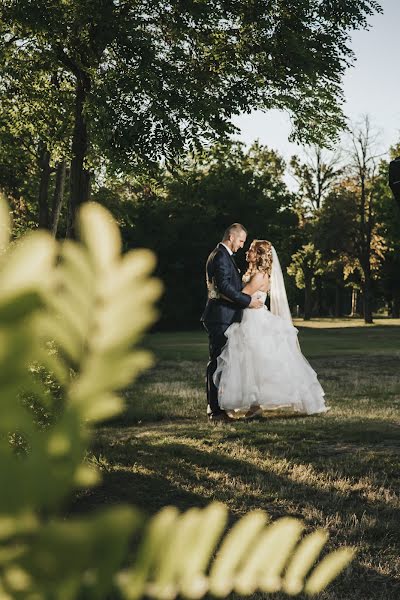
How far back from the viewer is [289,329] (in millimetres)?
11070

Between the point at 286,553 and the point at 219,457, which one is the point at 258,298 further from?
the point at 286,553

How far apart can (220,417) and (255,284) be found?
2.09m

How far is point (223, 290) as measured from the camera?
10422mm

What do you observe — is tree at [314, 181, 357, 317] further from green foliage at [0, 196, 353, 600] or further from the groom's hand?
green foliage at [0, 196, 353, 600]

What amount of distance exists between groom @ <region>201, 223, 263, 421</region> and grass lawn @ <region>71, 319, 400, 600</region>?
524mm

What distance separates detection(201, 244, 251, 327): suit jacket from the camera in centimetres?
1041

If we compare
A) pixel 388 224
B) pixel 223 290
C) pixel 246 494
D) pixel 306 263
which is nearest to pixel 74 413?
pixel 246 494

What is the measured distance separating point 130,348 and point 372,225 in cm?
5258

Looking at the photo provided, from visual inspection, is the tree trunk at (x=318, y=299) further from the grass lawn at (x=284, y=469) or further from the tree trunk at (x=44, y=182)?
the grass lawn at (x=284, y=469)

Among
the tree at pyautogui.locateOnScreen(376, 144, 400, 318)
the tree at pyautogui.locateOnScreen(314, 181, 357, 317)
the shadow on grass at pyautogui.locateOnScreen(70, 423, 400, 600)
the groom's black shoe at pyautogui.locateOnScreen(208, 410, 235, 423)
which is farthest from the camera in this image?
the tree at pyautogui.locateOnScreen(376, 144, 400, 318)

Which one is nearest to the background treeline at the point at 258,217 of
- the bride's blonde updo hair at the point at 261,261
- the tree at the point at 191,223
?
the tree at the point at 191,223

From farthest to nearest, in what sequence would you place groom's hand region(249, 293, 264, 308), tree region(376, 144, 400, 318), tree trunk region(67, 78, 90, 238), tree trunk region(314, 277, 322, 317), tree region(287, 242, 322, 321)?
tree trunk region(314, 277, 322, 317)
tree region(287, 242, 322, 321)
tree region(376, 144, 400, 318)
tree trunk region(67, 78, 90, 238)
groom's hand region(249, 293, 264, 308)

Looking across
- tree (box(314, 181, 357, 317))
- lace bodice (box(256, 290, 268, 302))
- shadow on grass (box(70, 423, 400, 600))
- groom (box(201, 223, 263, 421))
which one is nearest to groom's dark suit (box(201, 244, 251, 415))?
groom (box(201, 223, 263, 421))

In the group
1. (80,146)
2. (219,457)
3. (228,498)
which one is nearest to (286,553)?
(228,498)
